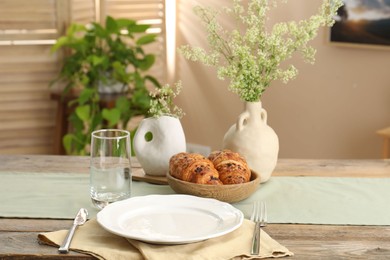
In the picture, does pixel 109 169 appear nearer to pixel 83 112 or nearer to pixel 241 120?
pixel 241 120

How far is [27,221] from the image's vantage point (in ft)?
5.52

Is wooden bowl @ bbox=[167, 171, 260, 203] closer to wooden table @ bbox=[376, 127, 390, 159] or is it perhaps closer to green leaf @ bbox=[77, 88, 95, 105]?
wooden table @ bbox=[376, 127, 390, 159]

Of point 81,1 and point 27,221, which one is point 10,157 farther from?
point 81,1

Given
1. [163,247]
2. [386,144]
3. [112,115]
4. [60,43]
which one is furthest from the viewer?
[60,43]

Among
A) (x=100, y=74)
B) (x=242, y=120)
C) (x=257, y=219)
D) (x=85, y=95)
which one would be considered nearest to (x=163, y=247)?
(x=257, y=219)

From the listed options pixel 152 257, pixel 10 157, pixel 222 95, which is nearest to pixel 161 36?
pixel 222 95

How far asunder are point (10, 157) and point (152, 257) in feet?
3.25

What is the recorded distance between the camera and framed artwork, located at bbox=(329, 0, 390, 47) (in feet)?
12.6

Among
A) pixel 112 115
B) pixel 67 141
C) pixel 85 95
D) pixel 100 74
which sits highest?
pixel 100 74

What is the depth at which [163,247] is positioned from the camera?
1.48 meters

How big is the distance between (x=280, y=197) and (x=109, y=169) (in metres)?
0.46

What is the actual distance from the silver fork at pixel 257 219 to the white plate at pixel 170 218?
0.14 feet

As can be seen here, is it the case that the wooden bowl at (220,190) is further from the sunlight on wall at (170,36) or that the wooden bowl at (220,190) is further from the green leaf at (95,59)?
the sunlight on wall at (170,36)

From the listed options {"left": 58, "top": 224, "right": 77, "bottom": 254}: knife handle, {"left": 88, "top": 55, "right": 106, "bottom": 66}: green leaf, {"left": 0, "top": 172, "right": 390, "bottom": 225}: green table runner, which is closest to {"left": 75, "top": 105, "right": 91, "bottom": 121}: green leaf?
{"left": 88, "top": 55, "right": 106, "bottom": 66}: green leaf
